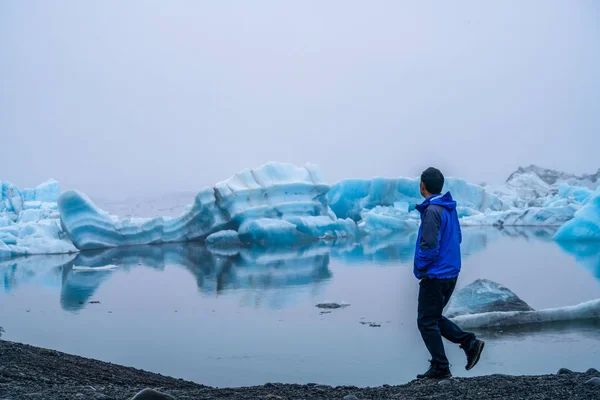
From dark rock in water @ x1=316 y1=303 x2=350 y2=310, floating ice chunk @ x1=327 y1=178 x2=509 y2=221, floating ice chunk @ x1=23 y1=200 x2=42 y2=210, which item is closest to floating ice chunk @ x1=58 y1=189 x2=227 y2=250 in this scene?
floating ice chunk @ x1=327 y1=178 x2=509 y2=221

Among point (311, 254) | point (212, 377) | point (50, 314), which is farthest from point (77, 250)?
point (212, 377)

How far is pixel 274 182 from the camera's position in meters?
16.0

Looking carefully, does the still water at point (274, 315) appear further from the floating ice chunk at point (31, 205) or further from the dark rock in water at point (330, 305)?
the floating ice chunk at point (31, 205)

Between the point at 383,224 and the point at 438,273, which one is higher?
the point at 383,224

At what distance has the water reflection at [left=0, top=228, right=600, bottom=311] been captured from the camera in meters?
8.23

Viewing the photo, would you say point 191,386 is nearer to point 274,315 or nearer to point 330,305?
point 274,315

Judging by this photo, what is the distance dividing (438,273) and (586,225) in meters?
12.8

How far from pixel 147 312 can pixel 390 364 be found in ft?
10.7

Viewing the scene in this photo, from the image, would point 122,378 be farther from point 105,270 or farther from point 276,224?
point 276,224

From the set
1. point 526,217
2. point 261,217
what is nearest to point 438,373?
point 261,217

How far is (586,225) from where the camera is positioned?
46.8 feet

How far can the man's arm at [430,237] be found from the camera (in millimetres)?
2822

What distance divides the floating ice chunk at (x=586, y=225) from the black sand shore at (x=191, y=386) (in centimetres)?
1233

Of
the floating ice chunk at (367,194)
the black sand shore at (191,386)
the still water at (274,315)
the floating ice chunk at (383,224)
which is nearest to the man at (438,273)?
the black sand shore at (191,386)
